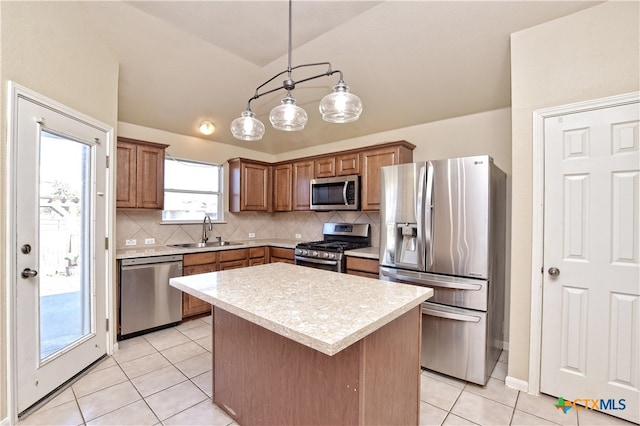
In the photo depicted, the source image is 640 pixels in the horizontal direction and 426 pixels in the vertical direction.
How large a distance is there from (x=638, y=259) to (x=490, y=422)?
4.55 ft

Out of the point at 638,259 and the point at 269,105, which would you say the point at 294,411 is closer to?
the point at 638,259

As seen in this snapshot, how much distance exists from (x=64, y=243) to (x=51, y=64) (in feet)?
4.23

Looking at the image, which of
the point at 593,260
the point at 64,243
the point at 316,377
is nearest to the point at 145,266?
the point at 64,243

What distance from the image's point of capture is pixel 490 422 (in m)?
1.86

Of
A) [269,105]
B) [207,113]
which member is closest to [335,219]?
[269,105]

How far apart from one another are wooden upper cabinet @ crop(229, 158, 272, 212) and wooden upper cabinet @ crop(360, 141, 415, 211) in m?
1.74

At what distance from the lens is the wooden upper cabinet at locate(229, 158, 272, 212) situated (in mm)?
4430

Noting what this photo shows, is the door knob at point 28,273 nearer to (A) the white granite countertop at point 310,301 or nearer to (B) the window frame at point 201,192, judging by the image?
(A) the white granite countertop at point 310,301

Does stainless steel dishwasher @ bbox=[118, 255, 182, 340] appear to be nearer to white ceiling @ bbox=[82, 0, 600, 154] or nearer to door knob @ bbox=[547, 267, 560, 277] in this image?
white ceiling @ bbox=[82, 0, 600, 154]

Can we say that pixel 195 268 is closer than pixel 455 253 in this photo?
No

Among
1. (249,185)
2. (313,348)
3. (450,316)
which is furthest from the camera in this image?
(249,185)

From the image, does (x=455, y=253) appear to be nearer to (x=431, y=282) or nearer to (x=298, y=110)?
(x=431, y=282)

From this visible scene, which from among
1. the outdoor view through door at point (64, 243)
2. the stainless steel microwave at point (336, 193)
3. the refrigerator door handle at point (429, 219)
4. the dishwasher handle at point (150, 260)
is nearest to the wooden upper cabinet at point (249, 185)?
the stainless steel microwave at point (336, 193)

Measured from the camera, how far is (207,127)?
409 cm
